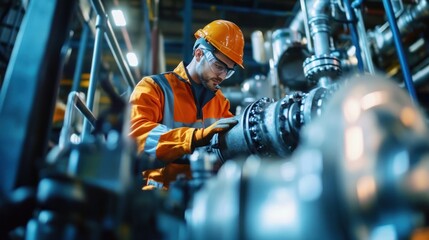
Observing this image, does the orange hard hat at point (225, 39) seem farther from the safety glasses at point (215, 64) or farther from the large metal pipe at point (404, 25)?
the large metal pipe at point (404, 25)

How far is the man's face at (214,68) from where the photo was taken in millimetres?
1681

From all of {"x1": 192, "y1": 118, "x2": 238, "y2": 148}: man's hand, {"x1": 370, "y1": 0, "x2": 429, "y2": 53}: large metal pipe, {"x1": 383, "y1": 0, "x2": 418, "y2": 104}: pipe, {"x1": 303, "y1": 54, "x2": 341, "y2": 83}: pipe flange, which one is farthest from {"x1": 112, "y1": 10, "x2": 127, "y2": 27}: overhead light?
{"x1": 370, "y1": 0, "x2": 429, "y2": 53}: large metal pipe

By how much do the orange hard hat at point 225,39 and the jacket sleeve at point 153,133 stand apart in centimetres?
46

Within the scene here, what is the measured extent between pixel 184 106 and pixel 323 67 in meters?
0.79

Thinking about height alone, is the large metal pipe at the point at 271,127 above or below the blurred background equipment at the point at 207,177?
above

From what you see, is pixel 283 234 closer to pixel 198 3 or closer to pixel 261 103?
pixel 261 103

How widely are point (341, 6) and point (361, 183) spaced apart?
2150mm

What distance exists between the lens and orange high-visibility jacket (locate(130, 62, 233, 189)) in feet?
3.75

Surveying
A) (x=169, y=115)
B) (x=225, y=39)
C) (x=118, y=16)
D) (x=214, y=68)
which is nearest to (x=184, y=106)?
(x=169, y=115)

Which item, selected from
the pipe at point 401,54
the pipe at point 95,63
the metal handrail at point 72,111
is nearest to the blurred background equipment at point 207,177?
the metal handrail at point 72,111

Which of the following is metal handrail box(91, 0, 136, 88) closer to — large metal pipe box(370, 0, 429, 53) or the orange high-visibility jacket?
the orange high-visibility jacket

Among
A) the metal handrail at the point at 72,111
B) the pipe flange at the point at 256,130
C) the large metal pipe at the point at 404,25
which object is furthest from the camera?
the large metal pipe at the point at 404,25

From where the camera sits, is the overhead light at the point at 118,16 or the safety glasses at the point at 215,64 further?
the overhead light at the point at 118,16

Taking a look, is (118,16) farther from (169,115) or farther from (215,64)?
(169,115)
